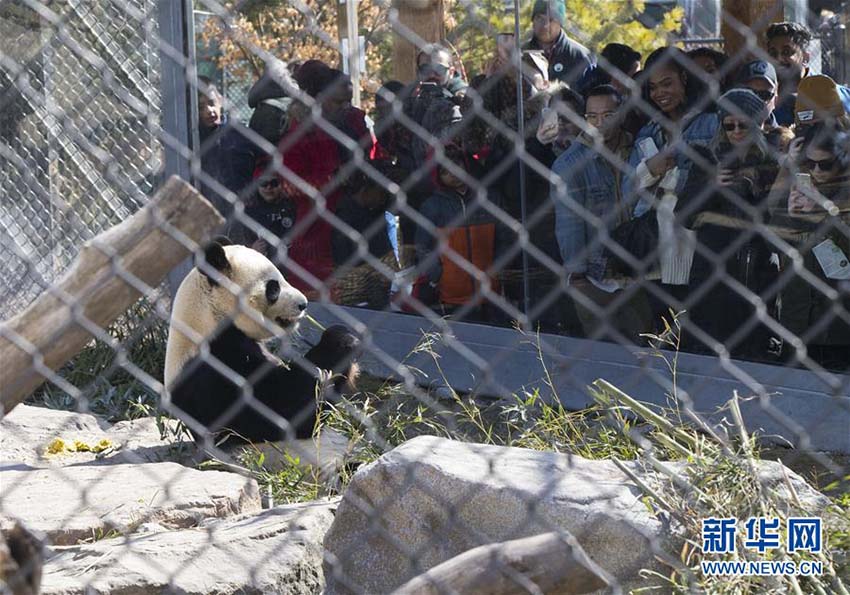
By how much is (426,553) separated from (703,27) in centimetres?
243

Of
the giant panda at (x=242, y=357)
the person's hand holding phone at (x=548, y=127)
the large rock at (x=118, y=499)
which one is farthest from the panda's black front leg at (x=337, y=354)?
the person's hand holding phone at (x=548, y=127)

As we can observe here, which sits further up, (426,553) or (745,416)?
(426,553)

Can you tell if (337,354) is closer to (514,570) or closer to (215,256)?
(215,256)

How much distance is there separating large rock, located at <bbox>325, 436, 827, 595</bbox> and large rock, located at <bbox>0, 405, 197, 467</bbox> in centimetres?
167

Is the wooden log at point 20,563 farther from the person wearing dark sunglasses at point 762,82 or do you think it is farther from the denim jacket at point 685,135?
the person wearing dark sunglasses at point 762,82

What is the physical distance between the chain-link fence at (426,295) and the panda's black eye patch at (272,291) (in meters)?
0.01

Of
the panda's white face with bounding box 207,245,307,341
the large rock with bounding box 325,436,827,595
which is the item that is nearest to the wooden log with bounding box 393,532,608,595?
the large rock with bounding box 325,436,827,595

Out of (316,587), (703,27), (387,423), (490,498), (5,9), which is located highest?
(5,9)

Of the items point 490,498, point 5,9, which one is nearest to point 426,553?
point 490,498

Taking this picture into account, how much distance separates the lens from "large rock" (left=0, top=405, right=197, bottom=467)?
17.1 feet

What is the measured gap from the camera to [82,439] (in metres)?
5.58

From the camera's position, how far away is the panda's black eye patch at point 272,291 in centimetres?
507

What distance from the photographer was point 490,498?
3.26 m

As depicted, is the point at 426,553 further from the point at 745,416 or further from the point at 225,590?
the point at 745,416
